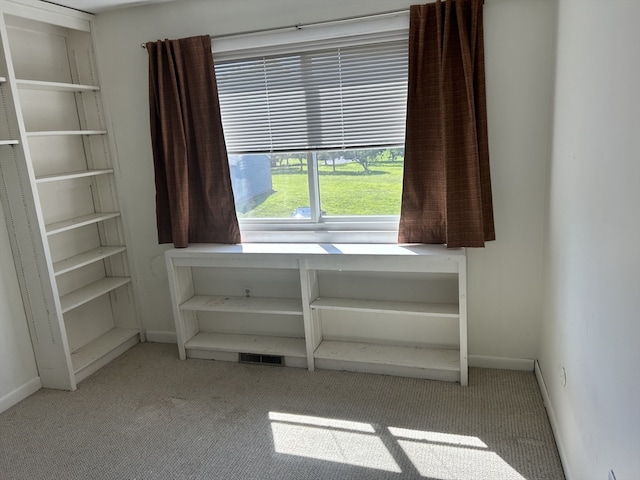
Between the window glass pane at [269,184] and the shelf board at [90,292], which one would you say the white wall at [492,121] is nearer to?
the shelf board at [90,292]

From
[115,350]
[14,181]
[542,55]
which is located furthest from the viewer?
[115,350]

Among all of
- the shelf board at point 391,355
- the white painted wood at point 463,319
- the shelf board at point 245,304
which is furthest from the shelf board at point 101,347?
the white painted wood at point 463,319

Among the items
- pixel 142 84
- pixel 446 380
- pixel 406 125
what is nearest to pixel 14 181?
pixel 142 84

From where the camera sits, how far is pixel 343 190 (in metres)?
3.23

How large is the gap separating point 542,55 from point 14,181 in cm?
314

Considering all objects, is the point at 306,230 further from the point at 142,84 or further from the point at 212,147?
the point at 142,84

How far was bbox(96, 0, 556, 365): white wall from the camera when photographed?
8.66ft

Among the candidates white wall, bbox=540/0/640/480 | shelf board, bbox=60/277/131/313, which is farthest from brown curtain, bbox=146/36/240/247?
white wall, bbox=540/0/640/480

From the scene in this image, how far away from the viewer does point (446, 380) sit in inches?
115

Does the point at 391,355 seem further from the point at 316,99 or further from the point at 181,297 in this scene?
the point at 316,99

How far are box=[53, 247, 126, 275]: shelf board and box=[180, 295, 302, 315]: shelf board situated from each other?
674 mm

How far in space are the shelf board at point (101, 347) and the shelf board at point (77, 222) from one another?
90 cm

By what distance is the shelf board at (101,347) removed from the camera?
3.25m

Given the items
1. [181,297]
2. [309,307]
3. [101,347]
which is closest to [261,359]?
[309,307]
